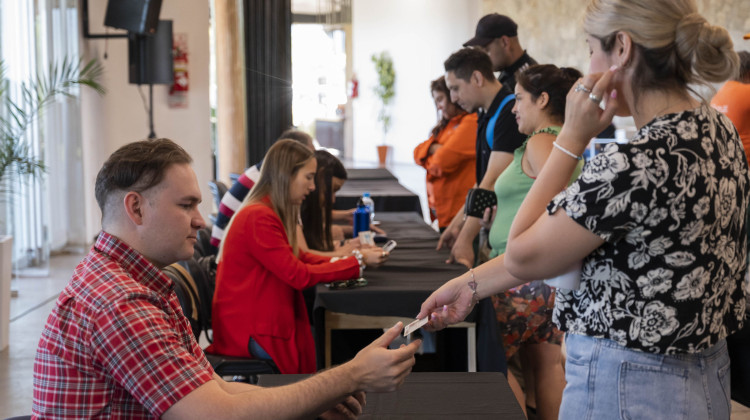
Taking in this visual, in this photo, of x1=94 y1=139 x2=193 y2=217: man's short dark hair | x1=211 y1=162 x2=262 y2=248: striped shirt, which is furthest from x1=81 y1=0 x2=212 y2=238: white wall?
x1=94 y1=139 x2=193 y2=217: man's short dark hair

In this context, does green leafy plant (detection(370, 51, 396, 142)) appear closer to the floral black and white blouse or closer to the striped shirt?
the striped shirt

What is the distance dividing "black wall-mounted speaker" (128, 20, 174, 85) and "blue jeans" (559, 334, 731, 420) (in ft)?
23.2

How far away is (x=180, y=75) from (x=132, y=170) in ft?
24.9

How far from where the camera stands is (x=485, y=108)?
365cm

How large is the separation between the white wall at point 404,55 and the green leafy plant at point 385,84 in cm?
13

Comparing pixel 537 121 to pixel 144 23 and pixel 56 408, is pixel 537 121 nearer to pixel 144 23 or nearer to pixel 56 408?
pixel 56 408

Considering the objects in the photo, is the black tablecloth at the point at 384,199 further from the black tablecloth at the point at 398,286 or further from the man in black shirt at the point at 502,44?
the black tablecloth at the point at 398,286

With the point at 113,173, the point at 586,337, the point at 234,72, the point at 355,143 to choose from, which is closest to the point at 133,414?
the point at 113,173

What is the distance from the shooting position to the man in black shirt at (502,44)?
4.00 m

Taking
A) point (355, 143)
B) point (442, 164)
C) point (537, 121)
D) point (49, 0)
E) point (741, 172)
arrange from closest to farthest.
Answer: point (741, 172) < point (537, 121) < point (442, 164) < point (49, 0) < point (355, 143)

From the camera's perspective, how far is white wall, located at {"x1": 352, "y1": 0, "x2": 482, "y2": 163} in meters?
15.2

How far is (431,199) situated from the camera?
4.55 metres

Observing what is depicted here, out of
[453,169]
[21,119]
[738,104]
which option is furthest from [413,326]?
[21,119]

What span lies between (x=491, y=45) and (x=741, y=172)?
2.79m
